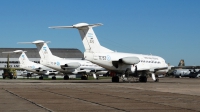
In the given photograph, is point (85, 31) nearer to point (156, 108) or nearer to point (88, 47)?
point (88, 47)

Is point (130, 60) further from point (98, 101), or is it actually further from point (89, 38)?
point (98, 101)

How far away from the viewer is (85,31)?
43844 millimetres

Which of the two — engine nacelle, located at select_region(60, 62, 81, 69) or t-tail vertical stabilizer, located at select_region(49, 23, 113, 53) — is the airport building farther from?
t-tail vertical stabilizer, located at select_region(49, 23, 113, 53)

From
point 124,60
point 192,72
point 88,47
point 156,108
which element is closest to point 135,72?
point 124,60

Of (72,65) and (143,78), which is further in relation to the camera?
(72,65)

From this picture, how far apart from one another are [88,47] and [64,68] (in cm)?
2435

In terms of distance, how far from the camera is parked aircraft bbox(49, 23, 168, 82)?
44053mm

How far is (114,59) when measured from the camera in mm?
45688

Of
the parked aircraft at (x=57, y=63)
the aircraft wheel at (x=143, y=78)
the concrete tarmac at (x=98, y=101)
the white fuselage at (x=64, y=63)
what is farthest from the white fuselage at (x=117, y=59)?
the white fuselage at (x=64, y=63)

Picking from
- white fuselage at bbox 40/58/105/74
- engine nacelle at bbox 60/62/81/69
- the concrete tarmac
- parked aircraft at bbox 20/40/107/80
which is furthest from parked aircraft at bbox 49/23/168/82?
white fuselage at bbox 40/58/105/74

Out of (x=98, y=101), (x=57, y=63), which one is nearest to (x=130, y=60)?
(x=57, y=63)

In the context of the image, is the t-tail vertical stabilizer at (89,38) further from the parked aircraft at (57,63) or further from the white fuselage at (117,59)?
the parked aircraft at (57,63)

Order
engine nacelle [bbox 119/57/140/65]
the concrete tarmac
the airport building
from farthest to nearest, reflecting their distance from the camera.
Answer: the airport building < engine nacelle [bbox 119/57/140/65] < the concrete tarmac

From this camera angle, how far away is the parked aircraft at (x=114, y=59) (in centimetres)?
4405
